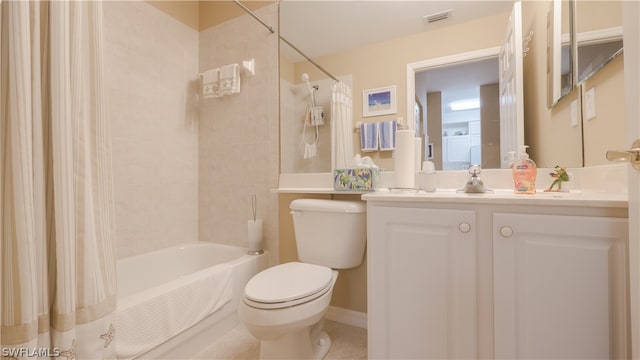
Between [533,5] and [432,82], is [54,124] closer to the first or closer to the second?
[432,82]

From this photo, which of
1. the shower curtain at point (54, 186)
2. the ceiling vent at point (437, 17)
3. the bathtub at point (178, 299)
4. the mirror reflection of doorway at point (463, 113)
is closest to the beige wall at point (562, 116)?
the mirror reflection of doorway at point (463, 113)

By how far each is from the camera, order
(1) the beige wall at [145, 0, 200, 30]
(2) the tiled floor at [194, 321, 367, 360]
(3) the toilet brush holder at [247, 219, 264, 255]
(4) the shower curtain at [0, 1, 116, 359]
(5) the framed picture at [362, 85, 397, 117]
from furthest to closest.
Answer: (1) the beige wall at [145, 0, 200, 30] → (3) the toilet brush holder at [247, 219, 264, 255] → (5) the framed picture at [362, 85, 397, 117] → (2) the tiled floor at [194, 321, 367, 360] → (4) the shower curtain at [0, 1, 116, 359]

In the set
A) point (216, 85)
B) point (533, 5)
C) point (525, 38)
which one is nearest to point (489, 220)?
point (525, 38)

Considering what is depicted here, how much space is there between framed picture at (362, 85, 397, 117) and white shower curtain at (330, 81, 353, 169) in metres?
0.10

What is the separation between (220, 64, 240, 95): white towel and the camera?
6.67 feet

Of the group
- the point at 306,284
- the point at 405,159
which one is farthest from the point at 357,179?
the point at 306,284

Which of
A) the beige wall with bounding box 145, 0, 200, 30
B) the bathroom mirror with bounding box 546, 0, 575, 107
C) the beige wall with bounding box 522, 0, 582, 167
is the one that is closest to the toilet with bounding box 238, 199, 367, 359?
the beige wall with bounding box 522, 0, 582, 167

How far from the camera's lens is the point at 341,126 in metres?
1.80

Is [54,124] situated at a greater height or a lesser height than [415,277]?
greater

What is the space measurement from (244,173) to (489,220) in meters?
1.64

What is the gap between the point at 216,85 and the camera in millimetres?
2111

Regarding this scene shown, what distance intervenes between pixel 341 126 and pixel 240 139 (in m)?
0.80

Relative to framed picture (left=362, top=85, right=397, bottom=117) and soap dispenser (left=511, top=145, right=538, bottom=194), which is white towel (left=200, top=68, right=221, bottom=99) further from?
soap dispenser (left=511, top=145, right=538, bottom=194)

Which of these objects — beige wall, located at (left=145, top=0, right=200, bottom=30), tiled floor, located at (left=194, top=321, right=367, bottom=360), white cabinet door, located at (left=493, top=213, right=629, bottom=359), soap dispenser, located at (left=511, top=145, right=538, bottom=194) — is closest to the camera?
white cabinet door, located at (left=493, top=213, right=629, bottom=359)
